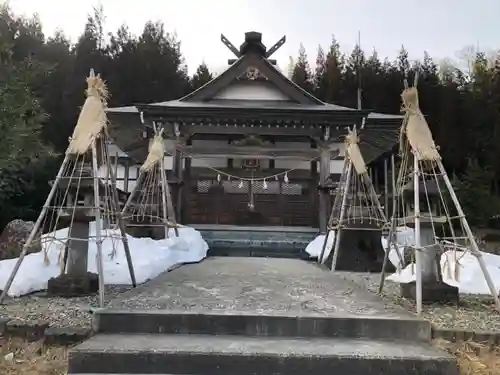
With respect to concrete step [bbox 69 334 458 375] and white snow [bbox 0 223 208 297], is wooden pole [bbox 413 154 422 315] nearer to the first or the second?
concrete step [bbox 69 334 458 375]

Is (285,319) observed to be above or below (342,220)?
below

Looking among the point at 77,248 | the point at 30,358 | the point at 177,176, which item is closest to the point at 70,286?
the point at 77,248

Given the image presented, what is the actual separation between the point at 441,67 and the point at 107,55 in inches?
690

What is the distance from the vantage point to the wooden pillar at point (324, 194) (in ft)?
35.2

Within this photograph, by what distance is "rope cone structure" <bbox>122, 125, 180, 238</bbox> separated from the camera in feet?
26.9

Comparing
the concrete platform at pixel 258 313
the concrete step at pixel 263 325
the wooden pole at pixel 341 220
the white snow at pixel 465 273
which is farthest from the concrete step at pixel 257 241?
the concrete step at pixel 263 325

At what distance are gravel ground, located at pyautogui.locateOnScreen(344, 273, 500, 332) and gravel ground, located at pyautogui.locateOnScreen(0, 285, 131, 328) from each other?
273 centimetres

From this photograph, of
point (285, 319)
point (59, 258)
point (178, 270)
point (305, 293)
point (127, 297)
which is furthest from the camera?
point (178, 270)

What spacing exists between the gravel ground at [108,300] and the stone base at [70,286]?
0.12 meters

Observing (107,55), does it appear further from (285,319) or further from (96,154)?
(285,319)

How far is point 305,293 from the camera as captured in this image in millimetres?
4758

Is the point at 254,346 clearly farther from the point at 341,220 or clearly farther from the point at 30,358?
the point at 341,220

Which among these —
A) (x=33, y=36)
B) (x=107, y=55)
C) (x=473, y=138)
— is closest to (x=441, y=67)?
(x=473, y=138)

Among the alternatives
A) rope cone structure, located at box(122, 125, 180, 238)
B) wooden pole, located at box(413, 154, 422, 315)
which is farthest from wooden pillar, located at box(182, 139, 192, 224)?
wooden pole, located at box(413, 154, 422, 315)
